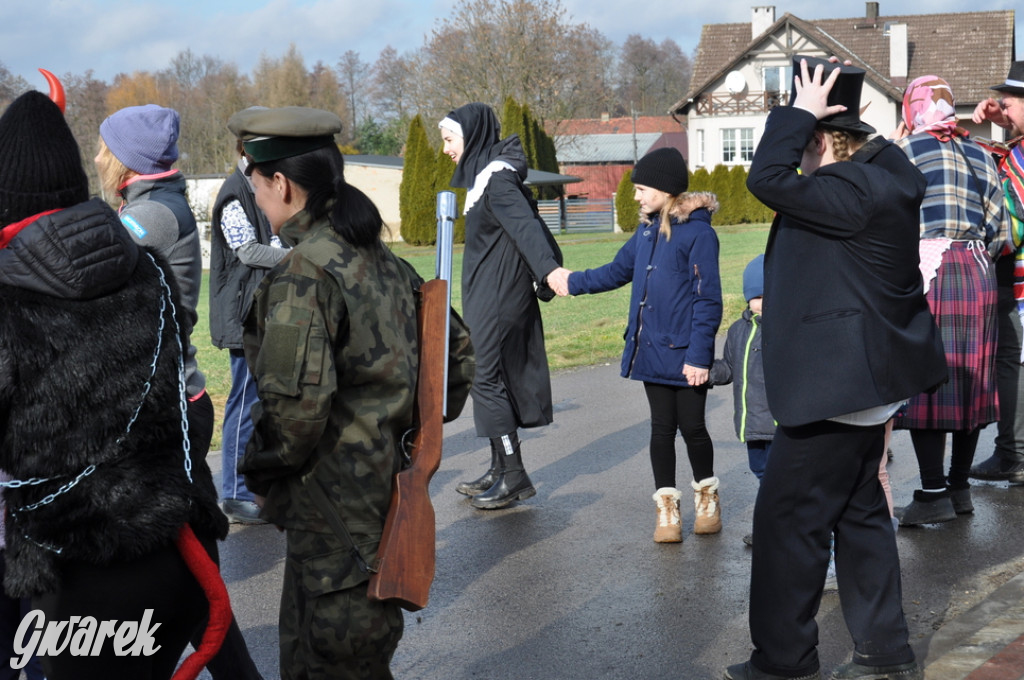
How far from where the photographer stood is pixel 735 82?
192 feet

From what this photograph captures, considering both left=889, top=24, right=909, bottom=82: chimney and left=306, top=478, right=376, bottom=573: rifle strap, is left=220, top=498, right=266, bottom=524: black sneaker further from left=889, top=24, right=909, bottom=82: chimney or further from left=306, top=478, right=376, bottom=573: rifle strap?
left=889, top=24, right=909, bottom=82: chimney

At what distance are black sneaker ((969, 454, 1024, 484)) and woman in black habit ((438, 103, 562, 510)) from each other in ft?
8.44

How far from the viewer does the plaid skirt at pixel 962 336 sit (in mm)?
5867

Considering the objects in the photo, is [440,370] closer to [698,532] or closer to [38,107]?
[38,107]

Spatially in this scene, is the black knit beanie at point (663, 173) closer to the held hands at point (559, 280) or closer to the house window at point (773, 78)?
the held hands at point (559, 280)

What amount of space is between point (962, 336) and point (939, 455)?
2.03 ft

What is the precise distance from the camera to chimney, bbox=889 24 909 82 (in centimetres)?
5619

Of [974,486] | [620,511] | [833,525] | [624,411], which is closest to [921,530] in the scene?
[974,486]

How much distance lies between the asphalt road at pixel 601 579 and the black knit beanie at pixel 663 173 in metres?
1.73

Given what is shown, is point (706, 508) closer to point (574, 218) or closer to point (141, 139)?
point (141, 139)

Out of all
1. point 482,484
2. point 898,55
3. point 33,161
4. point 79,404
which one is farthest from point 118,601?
point 898,55

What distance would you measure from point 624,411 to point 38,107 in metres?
6.90

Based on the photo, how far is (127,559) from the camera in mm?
2643

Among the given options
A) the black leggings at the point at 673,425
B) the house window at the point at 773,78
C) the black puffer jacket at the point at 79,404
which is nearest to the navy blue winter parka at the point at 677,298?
the black leggings at the point at 673,425
